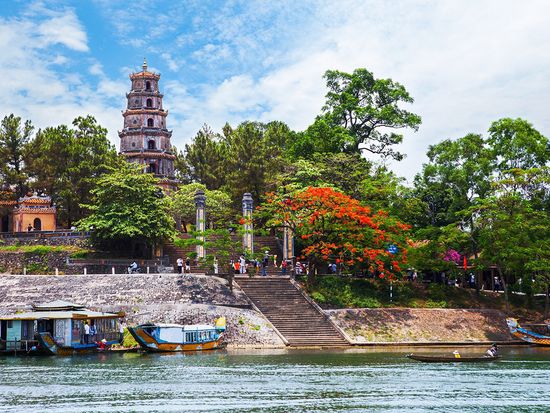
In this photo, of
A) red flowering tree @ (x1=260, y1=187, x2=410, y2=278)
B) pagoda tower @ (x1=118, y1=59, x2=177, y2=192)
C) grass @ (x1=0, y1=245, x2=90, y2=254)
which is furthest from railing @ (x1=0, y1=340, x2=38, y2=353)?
pagoda tower @ (x1=118, y1=59, x2=177, y2=192)

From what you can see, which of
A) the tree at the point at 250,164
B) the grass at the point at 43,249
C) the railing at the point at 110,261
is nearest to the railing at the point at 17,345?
the railing at the point at 110,261

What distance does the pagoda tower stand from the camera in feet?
257

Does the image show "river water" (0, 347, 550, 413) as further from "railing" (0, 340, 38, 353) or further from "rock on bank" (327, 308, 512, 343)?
"rock on bank" (327, 308, 512, 343)

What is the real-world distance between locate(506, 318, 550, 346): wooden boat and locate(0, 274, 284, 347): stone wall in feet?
46.9

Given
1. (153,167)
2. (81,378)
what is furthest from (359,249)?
(153,167)

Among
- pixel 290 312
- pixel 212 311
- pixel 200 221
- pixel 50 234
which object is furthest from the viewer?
pixel 50 234

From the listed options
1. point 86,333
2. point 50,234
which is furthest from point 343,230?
point 50,234

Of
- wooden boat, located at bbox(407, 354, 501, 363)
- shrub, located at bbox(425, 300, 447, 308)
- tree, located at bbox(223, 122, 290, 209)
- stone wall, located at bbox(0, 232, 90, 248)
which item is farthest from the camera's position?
tree, located at bbox(223, 122, 290, 209)

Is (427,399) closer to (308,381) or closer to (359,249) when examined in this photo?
(308,381)

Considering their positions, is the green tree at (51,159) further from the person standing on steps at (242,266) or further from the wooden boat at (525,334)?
the wooden boat at (525,334)

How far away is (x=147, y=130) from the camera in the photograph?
78.4 m

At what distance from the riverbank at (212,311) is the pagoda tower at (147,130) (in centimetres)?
3057

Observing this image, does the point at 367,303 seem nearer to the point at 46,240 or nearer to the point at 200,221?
the point at 200,221

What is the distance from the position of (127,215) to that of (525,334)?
2693cm
